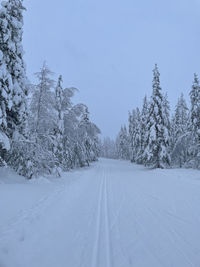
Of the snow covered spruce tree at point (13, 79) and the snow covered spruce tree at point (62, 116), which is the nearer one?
the snow covered spruce tree at point (13, 79)

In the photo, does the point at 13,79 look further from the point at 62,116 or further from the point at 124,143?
the point at 124,143

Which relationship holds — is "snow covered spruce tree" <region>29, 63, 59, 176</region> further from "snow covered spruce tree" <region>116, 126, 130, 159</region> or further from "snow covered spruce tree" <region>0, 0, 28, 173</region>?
"snow covered spruce tree" <region>116, 126, 130, 159</region>

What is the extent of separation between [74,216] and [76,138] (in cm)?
2032

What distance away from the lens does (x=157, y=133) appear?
25578mm

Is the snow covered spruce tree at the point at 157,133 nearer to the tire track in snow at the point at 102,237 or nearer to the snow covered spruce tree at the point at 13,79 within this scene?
the snow covered spruce tree at the point at 13,79

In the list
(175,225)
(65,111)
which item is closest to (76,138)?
(65,111)

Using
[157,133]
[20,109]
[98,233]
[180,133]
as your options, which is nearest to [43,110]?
[20,109]

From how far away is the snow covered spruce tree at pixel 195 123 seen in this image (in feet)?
74.7

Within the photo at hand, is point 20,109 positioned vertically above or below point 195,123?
below

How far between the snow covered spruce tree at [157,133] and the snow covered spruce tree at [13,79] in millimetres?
18011

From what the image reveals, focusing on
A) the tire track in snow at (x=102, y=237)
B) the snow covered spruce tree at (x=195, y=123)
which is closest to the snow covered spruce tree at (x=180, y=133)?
the snow covered spruce tree at (x=195, y=123)

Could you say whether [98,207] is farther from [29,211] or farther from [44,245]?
[44,245]

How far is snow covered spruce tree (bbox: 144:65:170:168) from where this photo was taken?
82.2 feet

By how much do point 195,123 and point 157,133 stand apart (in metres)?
4.93
